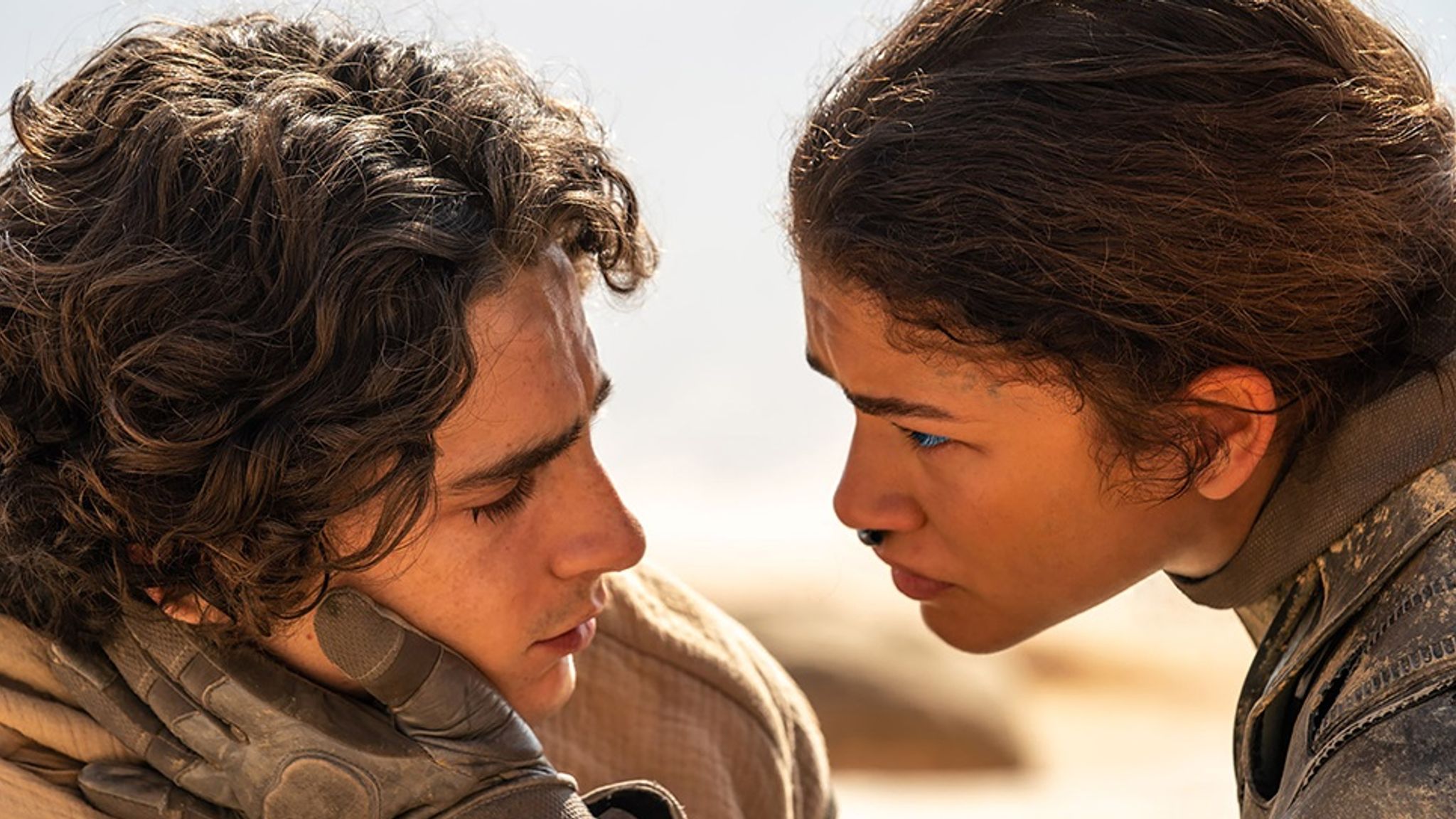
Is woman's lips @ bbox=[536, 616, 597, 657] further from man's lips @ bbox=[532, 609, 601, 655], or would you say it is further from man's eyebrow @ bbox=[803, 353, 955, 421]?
man's eyebrow @ bbox=[803, 353, 955, 421]

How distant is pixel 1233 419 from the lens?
2.11m

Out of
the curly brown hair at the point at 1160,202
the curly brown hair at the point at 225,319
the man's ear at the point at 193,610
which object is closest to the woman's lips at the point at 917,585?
the curly brown hair at the point at 1160,202

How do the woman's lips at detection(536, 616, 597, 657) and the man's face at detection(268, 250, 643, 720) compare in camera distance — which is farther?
the woman's lips at detection(536, 616, 597, 657)

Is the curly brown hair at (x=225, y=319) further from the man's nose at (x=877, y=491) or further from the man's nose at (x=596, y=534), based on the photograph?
the man's nose at (x=877, y=491)

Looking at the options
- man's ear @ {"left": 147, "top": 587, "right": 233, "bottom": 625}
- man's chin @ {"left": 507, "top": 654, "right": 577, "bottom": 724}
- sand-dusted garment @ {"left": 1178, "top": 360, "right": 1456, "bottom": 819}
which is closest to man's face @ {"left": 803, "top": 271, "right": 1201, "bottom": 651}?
sand-dusted garment @ {"left": 1178, "top": 360, "right": 1456, "bottom": 819}

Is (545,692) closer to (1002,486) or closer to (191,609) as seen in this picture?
(191,609)

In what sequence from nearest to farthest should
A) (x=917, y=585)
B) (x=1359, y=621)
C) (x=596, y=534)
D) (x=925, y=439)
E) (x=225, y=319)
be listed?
(x=225, y=319)
(x=1359, y=621)
(x=596, y=534)
(x=925, y=439)
(x=917, y=585)

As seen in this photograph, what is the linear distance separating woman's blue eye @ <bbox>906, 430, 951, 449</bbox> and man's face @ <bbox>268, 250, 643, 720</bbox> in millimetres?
381

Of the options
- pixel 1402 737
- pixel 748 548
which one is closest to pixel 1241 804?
pixel 1402 737

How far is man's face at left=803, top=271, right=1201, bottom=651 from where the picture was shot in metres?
2.11

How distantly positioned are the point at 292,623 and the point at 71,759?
30 cm

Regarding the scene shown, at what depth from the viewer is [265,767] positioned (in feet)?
6.27

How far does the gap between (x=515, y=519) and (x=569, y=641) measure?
21 cm

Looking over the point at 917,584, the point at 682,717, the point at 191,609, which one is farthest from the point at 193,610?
the point at 917,584
